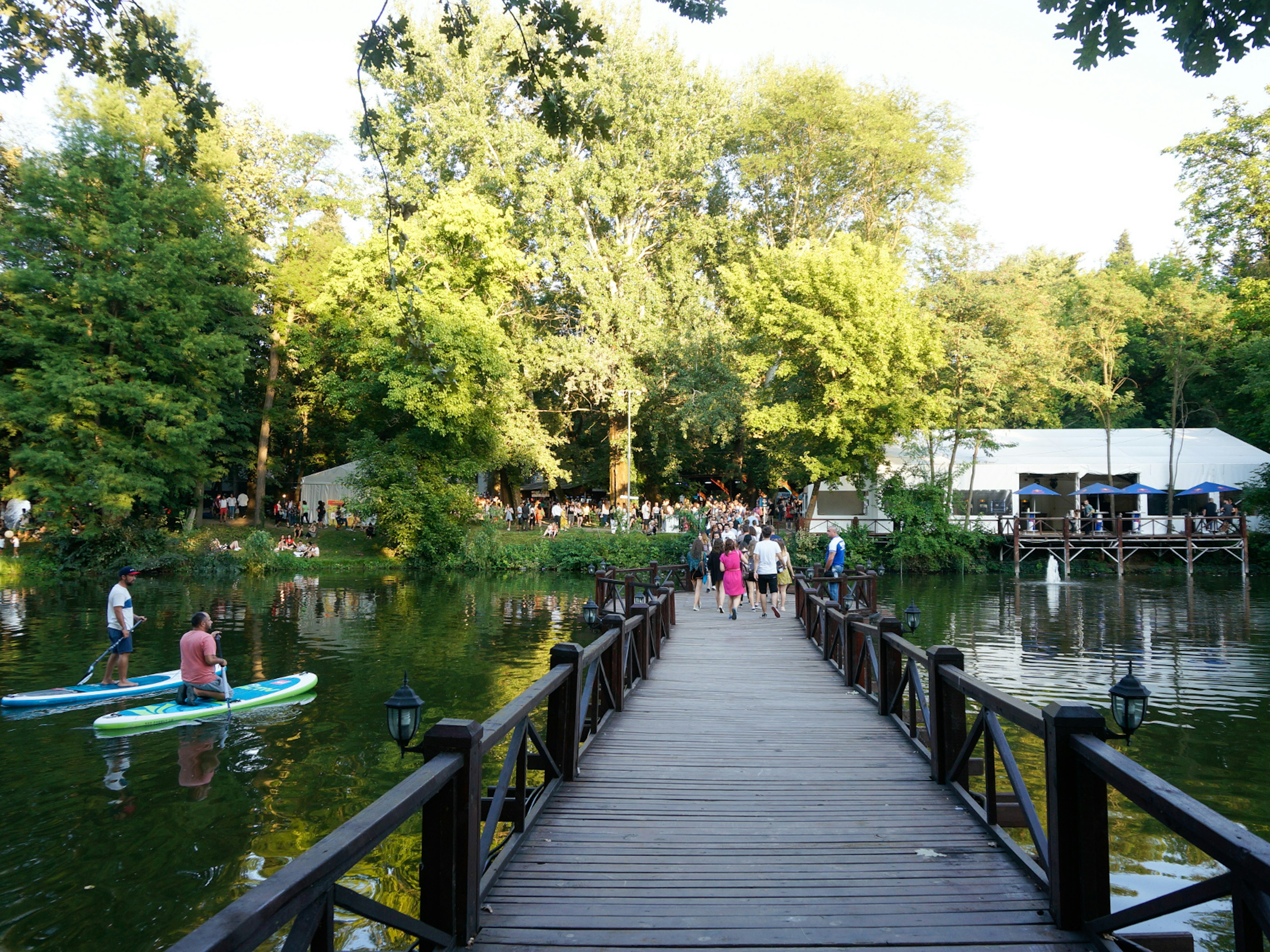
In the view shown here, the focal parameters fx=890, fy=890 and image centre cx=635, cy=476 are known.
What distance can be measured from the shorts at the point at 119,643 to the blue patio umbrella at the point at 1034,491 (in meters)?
34.5

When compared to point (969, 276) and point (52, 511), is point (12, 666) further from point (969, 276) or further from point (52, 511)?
point (969, 276)

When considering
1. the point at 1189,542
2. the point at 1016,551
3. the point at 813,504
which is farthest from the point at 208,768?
the point at 1189,542

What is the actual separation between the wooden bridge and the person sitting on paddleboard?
665 cm

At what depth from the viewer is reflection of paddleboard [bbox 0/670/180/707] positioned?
45.1ft

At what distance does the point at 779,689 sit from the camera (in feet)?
34.7

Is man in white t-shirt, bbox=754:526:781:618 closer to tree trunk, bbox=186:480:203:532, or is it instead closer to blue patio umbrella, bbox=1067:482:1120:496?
blue patio umbrella, bbox=1067:482:1120:496

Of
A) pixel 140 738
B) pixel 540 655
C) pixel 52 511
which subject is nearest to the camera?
pixel 140 738

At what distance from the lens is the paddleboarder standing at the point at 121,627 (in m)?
14.1

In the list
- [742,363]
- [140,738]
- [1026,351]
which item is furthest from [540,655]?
[1026,351]

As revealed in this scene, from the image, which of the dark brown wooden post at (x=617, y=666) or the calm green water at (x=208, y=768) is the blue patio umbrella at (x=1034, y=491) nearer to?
the calm green water at (x=208, y=768)

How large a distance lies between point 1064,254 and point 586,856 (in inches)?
2515

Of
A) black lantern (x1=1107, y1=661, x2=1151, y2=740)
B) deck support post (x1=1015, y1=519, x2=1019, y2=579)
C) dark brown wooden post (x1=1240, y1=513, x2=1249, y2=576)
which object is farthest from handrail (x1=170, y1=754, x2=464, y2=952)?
dark brown wooden post (x1=1240, y1=513, x2=1249, y2=576)

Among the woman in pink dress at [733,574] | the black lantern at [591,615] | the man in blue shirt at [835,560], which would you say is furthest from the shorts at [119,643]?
the man in blue shirt at [835,560]

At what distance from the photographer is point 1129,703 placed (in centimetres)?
552
